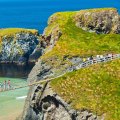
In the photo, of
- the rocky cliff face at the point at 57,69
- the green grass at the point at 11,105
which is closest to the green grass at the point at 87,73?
the rocky cliff face at the point at 57,69

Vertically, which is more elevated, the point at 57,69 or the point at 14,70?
the point at 57,69

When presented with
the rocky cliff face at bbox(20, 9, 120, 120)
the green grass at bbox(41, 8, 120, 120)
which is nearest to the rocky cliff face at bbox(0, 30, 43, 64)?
the rocky cliff face at bbox(20, 9, 120, 120)

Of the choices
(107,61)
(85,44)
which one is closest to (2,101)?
(85,44)

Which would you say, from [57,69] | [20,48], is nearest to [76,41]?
[57,69]

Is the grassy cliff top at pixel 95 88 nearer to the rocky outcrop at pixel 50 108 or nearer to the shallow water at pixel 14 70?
the rocky outcrop at pixel 50 108

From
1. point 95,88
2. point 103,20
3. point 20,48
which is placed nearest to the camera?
point 95,88

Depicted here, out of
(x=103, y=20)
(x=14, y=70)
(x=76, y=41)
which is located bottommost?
(x=14, y=70)

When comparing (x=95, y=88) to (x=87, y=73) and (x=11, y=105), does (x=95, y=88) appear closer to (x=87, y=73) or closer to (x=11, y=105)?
(x=87, y=73)

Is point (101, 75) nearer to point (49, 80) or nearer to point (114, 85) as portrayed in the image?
point (114, 85)
